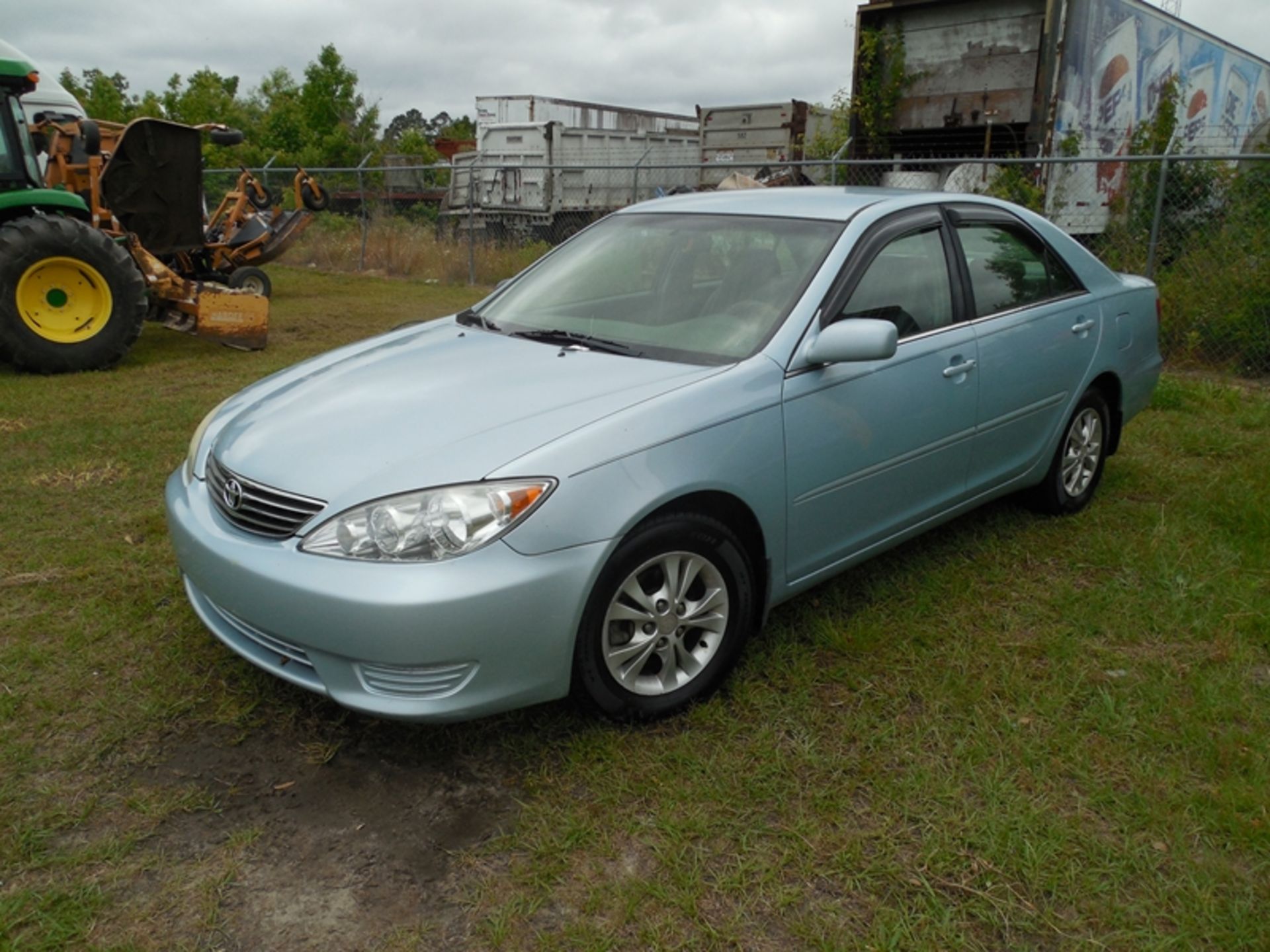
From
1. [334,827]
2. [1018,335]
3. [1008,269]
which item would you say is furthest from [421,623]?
[1008,269]

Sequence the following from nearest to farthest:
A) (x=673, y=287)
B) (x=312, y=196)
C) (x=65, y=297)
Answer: (x=673, y=287) → (x=65, y=297) → (x=312, y=196)

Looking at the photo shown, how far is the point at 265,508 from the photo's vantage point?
9.19ft

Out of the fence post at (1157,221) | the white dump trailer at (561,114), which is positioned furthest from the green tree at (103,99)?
the fence post at (1157,221)

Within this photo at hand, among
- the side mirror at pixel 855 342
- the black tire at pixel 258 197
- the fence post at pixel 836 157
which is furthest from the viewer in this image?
the black tire at pixel 258 197

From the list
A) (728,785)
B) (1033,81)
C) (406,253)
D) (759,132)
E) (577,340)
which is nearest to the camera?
(728,785)

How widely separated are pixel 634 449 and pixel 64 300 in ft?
23.4

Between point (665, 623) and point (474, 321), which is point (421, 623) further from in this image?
point (474, 321)

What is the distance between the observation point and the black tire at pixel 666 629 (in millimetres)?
2736

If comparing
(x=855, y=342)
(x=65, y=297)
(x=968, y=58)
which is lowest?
(x=65, y=297)

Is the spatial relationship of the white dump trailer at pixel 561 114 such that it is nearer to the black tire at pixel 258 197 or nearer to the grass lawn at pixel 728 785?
the black tire at pixel 258 197

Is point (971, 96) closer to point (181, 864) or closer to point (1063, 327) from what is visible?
point (1063, 327)

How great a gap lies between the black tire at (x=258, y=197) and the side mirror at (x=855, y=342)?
35.0 feet

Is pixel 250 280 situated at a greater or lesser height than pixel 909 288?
lesser

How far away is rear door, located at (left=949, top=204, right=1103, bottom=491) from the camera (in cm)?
399
